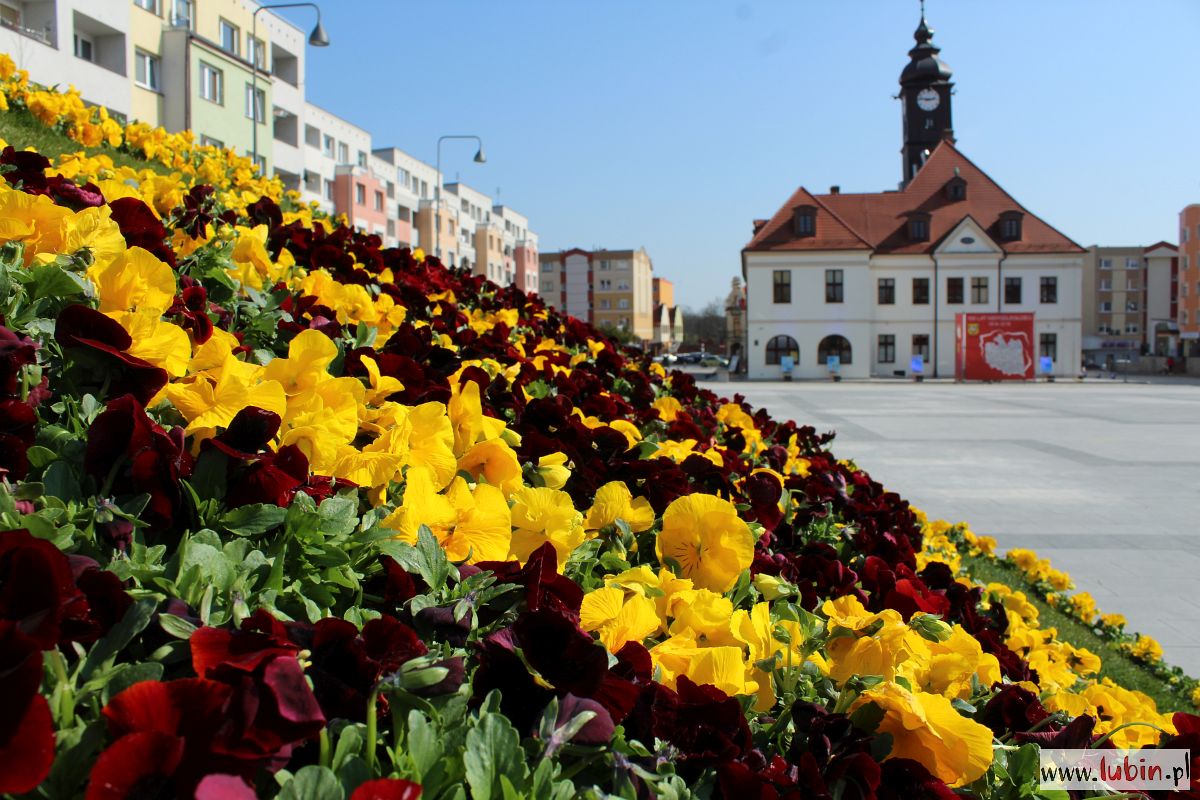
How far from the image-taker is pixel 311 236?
305 centimetres

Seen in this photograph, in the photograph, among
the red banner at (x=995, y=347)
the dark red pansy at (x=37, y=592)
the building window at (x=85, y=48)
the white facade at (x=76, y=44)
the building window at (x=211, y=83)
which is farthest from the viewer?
the red banner at (x=995, y=347)

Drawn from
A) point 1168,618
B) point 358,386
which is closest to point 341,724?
point 358,386

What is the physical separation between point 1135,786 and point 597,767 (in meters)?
0.70

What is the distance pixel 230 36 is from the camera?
33.7 meters

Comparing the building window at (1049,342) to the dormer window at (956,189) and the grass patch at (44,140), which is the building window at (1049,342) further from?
the grass patch at (44,140)

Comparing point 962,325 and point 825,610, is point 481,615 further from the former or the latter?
point 962,325

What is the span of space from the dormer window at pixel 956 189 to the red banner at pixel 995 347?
20.9 ft

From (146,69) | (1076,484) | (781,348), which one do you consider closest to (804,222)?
(781,348)

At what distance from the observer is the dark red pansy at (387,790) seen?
659 mm

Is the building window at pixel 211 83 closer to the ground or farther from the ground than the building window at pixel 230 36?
closer to the ground

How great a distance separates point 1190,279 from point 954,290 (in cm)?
4010

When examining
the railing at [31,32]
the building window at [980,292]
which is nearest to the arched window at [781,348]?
the building window at [980,292]

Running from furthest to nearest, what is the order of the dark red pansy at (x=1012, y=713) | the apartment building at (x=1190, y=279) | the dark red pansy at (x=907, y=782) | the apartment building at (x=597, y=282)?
the apartment building at (x=597, y=282), the apartment building at (x=1190, y=279), the dark red pansy at (x=1012, y=713), the dark red pansy at (x=907, y=782)

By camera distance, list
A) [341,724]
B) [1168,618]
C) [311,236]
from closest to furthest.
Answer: [341,724], [311,236], [1168,618]
